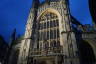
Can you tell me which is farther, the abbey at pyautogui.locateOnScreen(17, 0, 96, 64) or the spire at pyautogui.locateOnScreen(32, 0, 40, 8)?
the spire at pyautogui.locateOnScreen(32, 0, 40, 8)

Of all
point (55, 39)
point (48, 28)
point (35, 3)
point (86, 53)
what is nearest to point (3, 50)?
point (48, 28)

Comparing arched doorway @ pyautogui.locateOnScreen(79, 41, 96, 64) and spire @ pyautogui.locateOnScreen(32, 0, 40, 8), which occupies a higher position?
spire @ pyautogui.locateOnScreen(32, 0, 40, 8)

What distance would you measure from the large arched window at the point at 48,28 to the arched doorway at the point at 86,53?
365 cm

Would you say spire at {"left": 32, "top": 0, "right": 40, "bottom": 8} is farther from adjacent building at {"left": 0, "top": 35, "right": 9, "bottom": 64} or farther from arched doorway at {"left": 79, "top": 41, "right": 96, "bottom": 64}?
arched doorway at {"left": 79, "top": 41, "right": 96, "bottom": 64}

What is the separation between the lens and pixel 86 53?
20188 mm

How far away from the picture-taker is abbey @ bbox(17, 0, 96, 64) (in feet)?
63.4

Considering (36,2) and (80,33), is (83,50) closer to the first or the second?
(80,33)

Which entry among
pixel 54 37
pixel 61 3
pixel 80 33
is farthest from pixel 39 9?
pixel 80 33

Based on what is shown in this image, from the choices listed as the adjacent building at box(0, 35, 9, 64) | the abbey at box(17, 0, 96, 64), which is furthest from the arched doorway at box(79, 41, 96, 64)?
the adjacent building at box(0, 35, 9, 64)

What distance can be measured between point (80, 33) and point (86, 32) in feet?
2.74

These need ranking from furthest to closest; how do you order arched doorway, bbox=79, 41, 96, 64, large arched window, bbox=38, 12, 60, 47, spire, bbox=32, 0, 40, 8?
spire, bbox=32, 0, 40, 8 < large arched window, bbox=38, 12, 60, 47 < arched doorway, bbox=79, 41, 96, 64

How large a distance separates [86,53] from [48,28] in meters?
6.94

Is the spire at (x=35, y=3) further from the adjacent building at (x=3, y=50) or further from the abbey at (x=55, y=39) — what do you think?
the adjacent building at (x=3, y=50)

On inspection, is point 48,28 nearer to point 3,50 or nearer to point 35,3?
point 35,3
